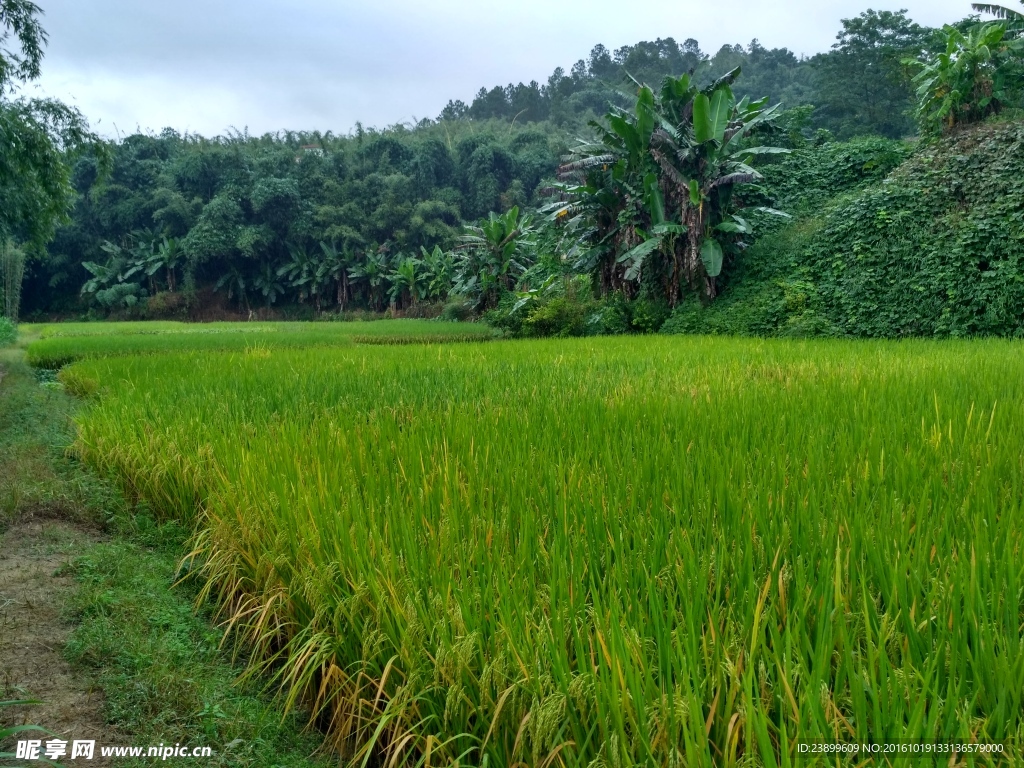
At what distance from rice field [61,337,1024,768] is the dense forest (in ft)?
25.9

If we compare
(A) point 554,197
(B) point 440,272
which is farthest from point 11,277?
(A) point 554,197

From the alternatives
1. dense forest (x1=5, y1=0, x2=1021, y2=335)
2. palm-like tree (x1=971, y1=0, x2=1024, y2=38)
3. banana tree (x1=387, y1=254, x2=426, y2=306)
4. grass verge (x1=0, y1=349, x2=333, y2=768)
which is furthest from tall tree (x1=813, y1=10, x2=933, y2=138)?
grass verge (x1=0, y1=349, x2=333, y2=768)

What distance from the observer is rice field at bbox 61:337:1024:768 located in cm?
107

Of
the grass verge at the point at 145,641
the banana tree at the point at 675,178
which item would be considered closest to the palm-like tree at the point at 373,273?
the banana tree at the point at 675,178

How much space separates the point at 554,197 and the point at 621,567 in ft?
67.2

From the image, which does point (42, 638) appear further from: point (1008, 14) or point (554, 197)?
point (554, 197)

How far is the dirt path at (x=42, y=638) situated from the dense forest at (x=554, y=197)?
27.2ft

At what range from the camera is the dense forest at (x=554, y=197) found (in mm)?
11242

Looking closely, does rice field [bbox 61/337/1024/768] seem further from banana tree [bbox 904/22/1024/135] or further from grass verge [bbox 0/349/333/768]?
banana tree [bbox 904/22/1024/135]

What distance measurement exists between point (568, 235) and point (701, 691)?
1359 centimetres

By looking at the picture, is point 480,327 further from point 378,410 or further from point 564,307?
point 378,410

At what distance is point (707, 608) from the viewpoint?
4.56 ft

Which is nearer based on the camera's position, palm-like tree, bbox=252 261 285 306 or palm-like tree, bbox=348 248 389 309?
palm-like tree, bbox=348 248 389 309

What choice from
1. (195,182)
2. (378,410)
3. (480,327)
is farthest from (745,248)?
(195,182)
